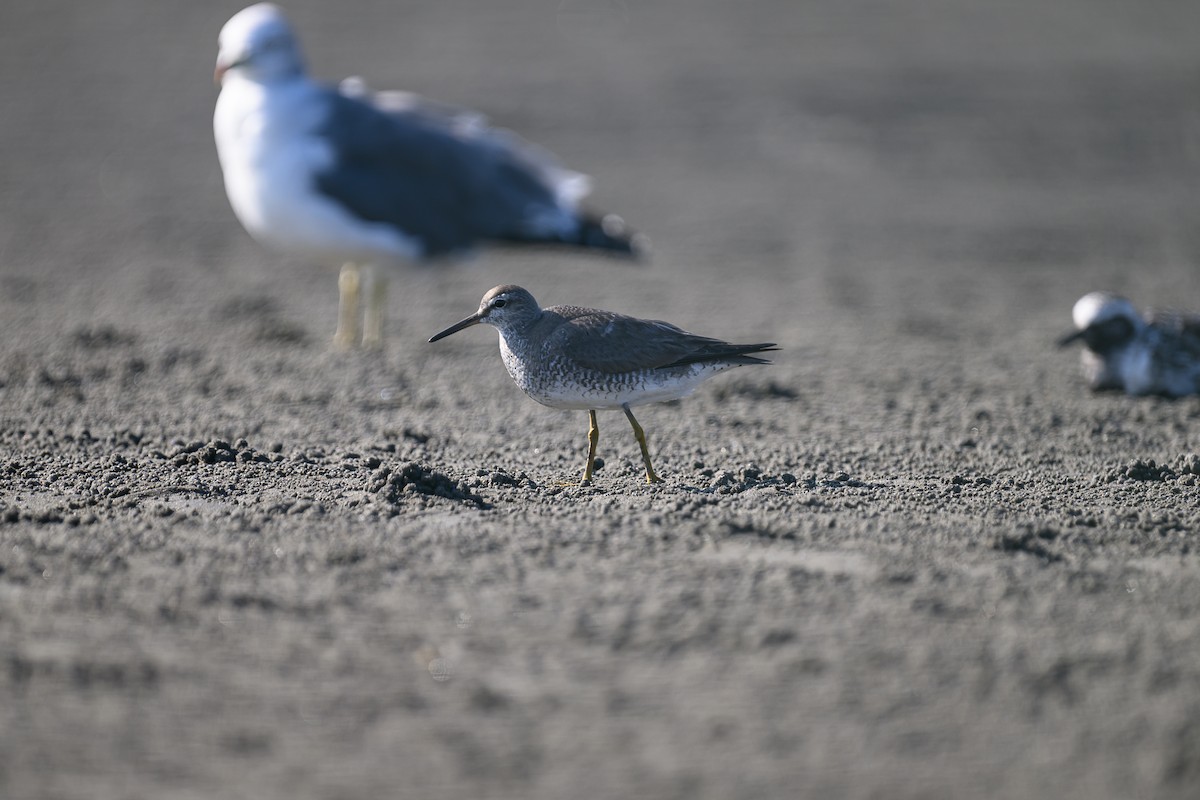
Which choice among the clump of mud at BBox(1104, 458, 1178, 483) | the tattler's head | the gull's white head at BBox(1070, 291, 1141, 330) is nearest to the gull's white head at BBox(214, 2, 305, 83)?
the tattler's head

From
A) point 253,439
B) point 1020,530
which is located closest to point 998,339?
point 1020,530

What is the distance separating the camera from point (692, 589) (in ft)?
15.9

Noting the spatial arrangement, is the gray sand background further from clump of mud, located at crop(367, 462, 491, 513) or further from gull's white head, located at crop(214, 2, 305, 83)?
gull's white head, located at crop(214, 2, 305, 83)

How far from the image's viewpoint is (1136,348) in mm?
7887

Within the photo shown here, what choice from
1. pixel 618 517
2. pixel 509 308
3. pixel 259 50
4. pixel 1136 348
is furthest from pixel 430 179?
pixel 618 517

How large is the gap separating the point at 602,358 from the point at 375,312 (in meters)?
3.73

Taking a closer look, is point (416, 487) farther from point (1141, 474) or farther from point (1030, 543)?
point (1141, 474)

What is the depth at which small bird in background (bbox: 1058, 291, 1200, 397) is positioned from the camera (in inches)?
309

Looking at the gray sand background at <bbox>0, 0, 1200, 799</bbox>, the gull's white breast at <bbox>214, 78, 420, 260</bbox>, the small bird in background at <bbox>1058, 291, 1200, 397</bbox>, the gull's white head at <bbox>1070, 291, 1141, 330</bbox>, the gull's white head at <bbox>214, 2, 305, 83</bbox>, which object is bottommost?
the gray sand background at <bbox>0, 0, 1200, 799</bbox>

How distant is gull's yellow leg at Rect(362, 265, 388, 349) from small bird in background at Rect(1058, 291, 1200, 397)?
420 cm

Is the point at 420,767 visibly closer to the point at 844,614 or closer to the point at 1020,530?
the point at 844,614

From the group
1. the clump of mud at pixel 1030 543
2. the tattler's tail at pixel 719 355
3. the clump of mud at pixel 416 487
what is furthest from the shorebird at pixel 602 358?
the clump of mud at pixel 1030 543

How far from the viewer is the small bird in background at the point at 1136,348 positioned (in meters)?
7.85

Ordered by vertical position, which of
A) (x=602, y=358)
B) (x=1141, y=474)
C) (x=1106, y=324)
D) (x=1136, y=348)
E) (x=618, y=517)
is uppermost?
(x=1106, y=324)
